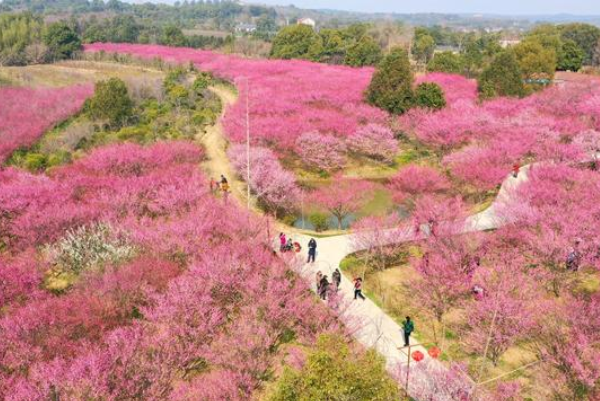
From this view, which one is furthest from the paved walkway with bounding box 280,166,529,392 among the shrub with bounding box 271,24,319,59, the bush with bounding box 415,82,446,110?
the shrub with bounding box 271,24,319,59

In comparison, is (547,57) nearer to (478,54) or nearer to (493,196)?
(478,54)

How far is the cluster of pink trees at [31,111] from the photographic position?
3519cm

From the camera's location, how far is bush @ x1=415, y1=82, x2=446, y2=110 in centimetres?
3969

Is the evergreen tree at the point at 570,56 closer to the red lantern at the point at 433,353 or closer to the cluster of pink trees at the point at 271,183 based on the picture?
the cluster of pink trees at the point at 271,183

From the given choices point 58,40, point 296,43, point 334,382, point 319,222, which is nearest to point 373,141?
point 319,222

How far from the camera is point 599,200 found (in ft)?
71.1

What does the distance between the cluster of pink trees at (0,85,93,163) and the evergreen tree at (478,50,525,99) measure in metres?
39.4

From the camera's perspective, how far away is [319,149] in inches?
1315

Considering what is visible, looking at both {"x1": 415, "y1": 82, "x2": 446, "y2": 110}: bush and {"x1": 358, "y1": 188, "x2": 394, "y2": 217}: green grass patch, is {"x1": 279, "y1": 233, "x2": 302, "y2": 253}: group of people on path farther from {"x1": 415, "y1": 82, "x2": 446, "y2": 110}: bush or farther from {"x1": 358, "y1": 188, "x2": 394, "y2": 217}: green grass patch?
{"x1": 415, "y1": 82, "x2": 446, "y2": 110}: bush

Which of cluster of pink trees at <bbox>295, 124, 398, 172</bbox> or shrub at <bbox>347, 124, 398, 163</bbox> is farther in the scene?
shrub at <bbox>347, 124, 398, 163</bbox>

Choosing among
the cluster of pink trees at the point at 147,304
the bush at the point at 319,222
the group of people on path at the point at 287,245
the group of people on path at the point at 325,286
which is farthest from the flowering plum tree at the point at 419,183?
the cluster of pink trees at the point at 147,304

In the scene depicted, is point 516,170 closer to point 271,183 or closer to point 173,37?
point 271,183

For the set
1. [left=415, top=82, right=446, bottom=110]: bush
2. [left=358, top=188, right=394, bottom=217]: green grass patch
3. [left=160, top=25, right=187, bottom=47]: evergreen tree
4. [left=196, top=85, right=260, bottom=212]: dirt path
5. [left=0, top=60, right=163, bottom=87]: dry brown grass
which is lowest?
[left=358, top=188, right=394, bottom=217]: green grass patch

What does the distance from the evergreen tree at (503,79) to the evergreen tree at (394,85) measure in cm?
863
